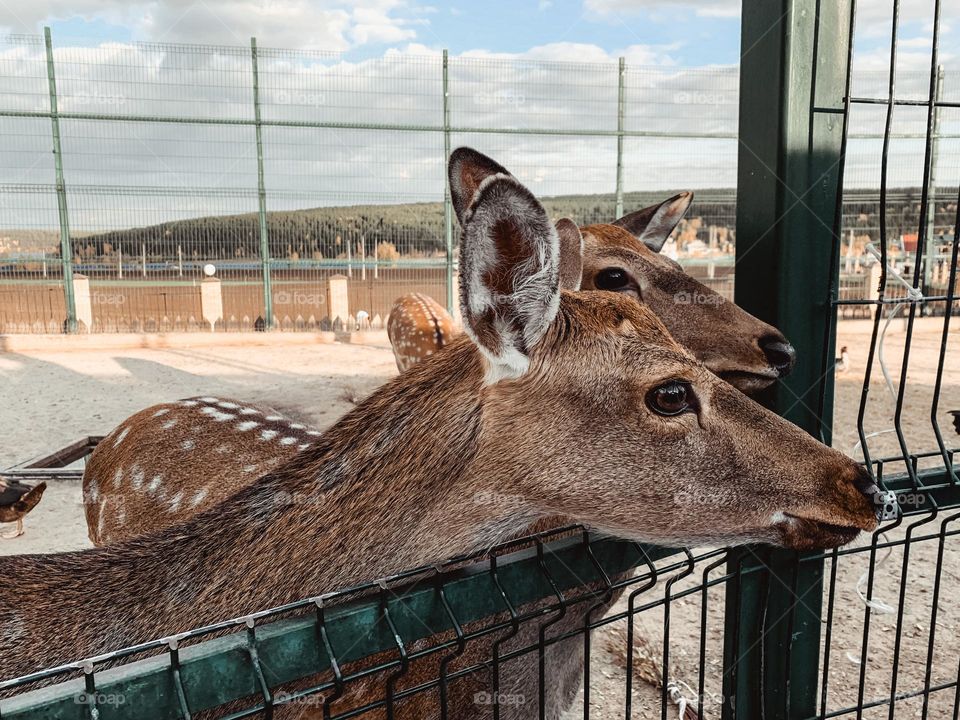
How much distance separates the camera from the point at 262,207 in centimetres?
1364

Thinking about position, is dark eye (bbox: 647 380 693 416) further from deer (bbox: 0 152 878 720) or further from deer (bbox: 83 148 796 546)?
deer (bbox: 83 148 796 546)

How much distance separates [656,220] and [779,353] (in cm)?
175

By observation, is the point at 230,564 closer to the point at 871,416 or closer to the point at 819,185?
the point at 819,185

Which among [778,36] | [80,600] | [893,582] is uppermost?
[778,36]

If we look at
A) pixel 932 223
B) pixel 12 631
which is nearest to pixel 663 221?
pixel 12 631

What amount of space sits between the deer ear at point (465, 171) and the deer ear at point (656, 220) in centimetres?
194

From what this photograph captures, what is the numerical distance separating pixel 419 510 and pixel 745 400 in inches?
29.7

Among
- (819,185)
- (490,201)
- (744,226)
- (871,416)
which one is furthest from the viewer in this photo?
(871,416)

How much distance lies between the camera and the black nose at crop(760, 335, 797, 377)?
202 centimetres

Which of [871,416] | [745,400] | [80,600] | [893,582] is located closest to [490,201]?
[745,400]

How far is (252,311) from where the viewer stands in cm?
1409

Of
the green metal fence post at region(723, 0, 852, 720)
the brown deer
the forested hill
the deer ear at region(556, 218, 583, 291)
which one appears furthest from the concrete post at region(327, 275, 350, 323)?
the green metal fence post at region(723, 0, 852, 720)

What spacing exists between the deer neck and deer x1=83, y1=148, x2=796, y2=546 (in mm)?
861

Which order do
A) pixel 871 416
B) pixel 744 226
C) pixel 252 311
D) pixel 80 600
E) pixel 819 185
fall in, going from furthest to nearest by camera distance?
pixel 252 311
pixel 871 416
pixel 744 226
pixel 819 185
pixel 80 600
